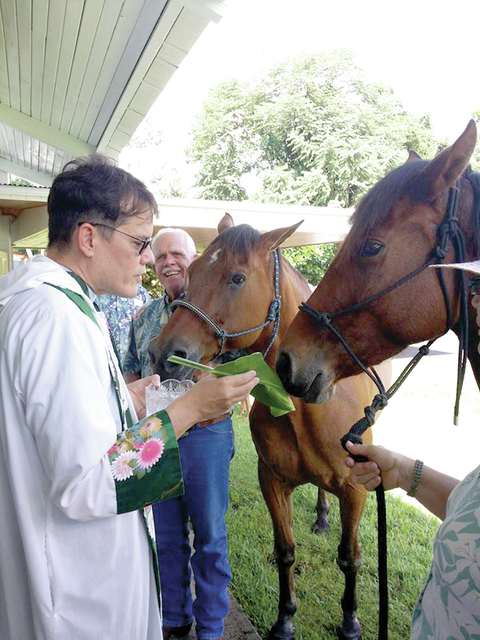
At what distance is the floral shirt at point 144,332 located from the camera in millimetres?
2674

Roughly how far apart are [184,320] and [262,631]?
6.33 ft

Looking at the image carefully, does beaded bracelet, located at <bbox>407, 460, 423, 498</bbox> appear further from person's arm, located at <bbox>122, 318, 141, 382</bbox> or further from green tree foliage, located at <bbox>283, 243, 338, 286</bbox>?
green tree foliage, located at <bbox>283, 243, 338, 286</bbox>

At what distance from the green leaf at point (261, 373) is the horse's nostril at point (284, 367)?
3 centimetres

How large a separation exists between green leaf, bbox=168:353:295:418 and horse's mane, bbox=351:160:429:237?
57 centimetres

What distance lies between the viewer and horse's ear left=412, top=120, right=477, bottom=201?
1353 millimetres

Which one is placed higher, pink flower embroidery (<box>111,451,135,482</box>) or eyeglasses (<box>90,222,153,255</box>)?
eyeglasses (<box>90,222,153,255</box>)

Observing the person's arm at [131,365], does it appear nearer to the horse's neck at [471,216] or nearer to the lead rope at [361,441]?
the lead rope at [361,441]

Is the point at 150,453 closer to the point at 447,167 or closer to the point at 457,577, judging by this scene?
the point at 457,577

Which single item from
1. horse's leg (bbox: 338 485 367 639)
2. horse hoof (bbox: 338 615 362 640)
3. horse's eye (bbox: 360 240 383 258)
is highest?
horse's eye (bbox: 360 240 383 258)

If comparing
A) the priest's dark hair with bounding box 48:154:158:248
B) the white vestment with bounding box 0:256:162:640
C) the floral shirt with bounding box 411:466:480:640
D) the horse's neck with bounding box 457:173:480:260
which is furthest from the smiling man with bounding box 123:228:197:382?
the floral shirt with bounding box 411:466:480:640

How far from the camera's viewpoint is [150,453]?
1175 millimetres

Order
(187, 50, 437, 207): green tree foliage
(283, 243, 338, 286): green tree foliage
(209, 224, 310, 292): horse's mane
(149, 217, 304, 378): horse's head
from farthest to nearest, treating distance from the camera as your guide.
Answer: (187, 50, 437, 207): green tree foliage → (283, 243, 338, 286): green tree foliage → (209, 224, 310, 292): horse's mane → (149, 217, 304, 378): horse's head

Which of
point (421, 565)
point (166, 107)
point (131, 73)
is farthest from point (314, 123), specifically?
point (421, 565)

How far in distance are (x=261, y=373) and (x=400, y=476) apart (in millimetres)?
555
